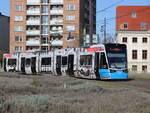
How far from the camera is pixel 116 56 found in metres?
28.0

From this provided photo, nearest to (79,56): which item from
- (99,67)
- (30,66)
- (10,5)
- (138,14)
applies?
(99,67)

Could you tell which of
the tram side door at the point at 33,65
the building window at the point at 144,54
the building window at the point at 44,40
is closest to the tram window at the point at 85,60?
the tram side door at the point at 33,65

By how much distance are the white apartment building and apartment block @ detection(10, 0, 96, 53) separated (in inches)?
421

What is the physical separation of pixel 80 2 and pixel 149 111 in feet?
262

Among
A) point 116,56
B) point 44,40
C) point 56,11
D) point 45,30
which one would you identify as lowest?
point 116,56

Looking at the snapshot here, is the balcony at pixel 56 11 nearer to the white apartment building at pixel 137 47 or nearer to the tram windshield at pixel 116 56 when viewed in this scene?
the white apartment building at pixel 137 47

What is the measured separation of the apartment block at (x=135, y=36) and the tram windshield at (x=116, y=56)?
4787cm

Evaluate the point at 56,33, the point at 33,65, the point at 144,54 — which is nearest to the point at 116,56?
the point at 33,65

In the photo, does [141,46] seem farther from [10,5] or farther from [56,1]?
[10,5]

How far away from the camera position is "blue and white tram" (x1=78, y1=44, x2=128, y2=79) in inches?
1085

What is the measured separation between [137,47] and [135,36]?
8.29 ft

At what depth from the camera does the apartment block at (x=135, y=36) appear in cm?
7750

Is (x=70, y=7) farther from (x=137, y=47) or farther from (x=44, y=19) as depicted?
(x=137, y=47)

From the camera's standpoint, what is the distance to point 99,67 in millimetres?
27859
